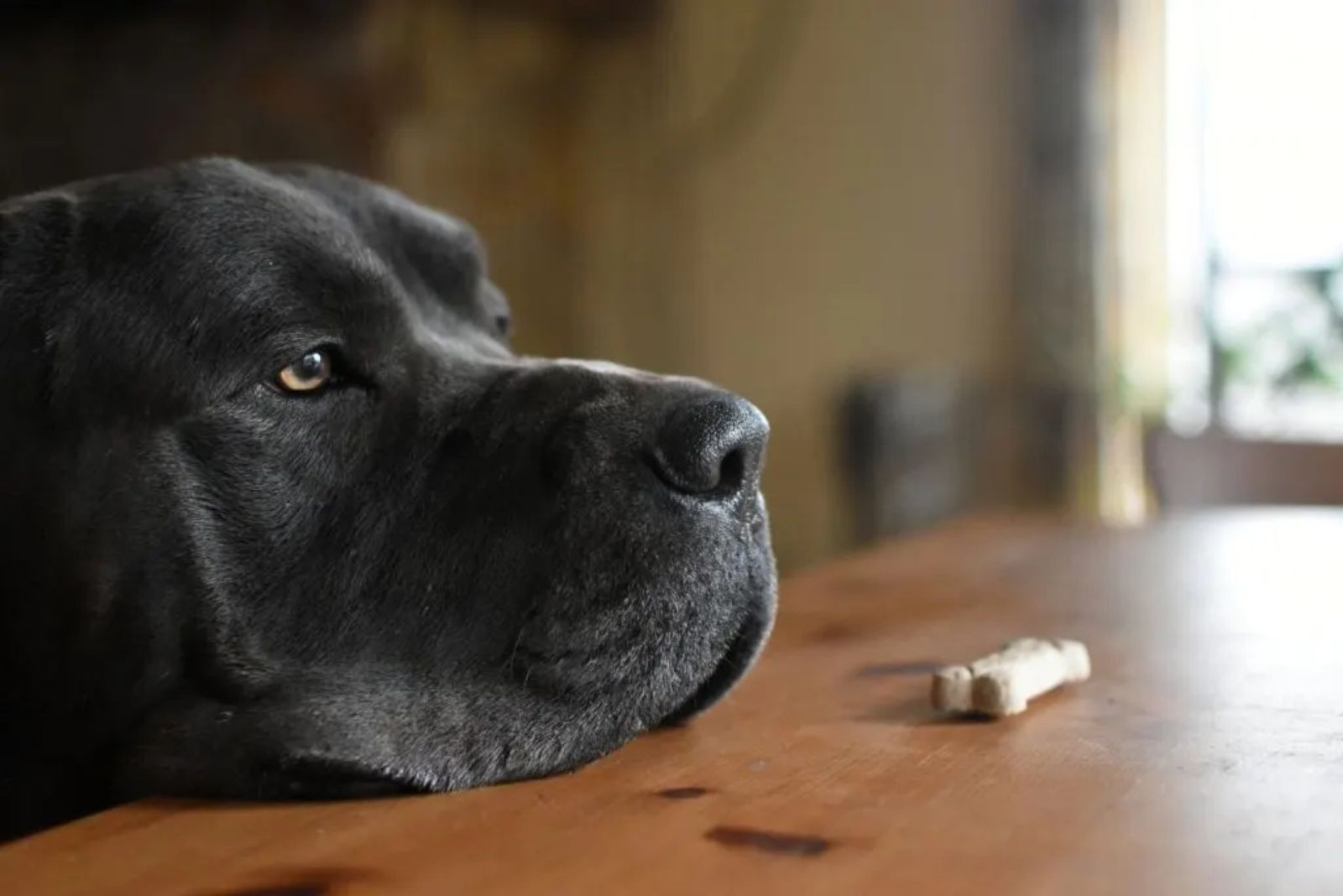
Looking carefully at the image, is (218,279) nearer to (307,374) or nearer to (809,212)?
(307,374)

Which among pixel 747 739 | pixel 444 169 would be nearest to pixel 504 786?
pixel 747 739

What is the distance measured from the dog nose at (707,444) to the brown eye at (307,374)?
259mm

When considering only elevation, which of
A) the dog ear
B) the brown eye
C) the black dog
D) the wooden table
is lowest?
the wooden table

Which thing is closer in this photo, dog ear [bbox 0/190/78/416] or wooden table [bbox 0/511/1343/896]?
wooden table [bbox 0/511/1343/896]

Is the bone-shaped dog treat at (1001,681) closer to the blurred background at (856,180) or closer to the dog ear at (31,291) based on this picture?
the dog ear at (31,291)

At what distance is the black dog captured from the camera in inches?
39.8

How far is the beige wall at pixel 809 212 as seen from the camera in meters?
4.61

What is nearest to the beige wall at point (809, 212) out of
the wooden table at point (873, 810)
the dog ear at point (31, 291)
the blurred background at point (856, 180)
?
the blurred background at point (856, 180)

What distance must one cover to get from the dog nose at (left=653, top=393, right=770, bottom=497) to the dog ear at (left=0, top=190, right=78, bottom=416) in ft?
1.44

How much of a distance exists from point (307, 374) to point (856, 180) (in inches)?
154

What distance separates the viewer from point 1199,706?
1.08 metres

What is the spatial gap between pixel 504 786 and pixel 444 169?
3.57 metres

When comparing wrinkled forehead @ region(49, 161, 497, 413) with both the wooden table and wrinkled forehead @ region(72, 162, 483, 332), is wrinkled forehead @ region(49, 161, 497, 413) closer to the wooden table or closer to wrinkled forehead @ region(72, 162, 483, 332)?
wrinkled forehead @ region(72, 162, 483, 332)

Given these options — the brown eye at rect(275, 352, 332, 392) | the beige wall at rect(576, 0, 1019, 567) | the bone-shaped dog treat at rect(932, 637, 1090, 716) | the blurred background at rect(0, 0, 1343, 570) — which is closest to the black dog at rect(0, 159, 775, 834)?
the brown eye at rect(275, 352, 332, 392)
